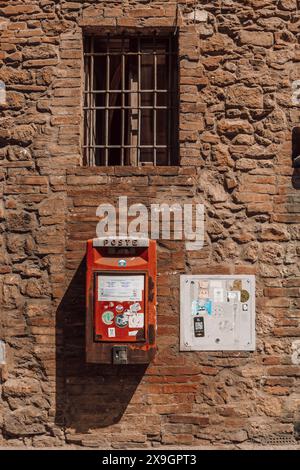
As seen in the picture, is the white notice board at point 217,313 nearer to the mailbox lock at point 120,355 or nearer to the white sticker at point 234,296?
the white sticker at point 234,296

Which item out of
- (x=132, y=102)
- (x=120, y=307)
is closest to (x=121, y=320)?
(x=120, y=307)

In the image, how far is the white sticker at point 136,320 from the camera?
202 inches

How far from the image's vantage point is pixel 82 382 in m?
5.49

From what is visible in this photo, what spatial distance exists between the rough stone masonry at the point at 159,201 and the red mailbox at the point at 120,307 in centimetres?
37

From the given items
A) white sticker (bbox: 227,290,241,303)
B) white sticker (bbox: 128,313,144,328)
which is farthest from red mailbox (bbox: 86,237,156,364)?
white sticker (bbox: 227,290,241,303)

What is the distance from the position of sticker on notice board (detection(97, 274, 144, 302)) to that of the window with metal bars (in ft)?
4.08

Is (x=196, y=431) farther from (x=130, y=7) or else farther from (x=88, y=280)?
(x=130, y=7)

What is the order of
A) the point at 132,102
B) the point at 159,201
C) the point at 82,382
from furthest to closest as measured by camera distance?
the point at 132,102
the point at 159,201
the point at 82,382

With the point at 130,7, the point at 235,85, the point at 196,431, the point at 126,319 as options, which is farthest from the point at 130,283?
the point at 130,7

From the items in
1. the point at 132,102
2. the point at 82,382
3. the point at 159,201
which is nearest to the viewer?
the point at 82,382

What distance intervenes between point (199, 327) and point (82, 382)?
44.9 inches

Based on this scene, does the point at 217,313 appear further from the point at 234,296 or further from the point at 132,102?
the point at 132,102

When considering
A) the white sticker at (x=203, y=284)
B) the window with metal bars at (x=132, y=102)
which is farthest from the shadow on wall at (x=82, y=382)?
the window with metal bars at (x=132, y=102)
